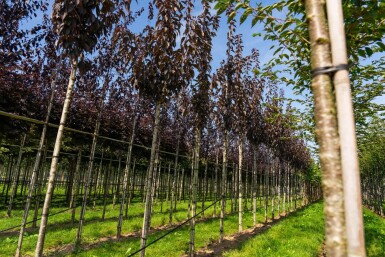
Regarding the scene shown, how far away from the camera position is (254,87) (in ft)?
53.7

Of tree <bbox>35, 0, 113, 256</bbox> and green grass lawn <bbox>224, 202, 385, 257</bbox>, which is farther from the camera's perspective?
green grass lawn <bbox>224, 202, 385, 257</bbox>

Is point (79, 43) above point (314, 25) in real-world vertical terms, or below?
above

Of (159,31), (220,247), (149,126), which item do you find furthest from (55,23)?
(149,126)

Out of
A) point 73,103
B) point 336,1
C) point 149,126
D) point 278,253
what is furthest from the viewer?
point 149,126

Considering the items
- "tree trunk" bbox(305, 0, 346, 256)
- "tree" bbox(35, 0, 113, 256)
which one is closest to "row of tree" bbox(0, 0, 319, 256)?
"tree" bbox(35, 0, 113, 256)

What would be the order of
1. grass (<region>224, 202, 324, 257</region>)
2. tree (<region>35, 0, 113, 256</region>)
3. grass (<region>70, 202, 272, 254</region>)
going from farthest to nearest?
grass (<region>70, 202, 272, 254</region>), grass (<region>224, 202, 324, 257</region>), tree (<region>35, 0, 113, 256</region>)

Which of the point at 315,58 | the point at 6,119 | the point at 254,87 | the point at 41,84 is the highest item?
the point at 254,87

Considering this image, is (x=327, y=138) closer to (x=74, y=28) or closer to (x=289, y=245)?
(x=74, y=28)

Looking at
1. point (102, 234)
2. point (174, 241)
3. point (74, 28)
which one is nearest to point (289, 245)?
point (174, 241)

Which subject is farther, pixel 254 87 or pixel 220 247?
pixel 254 87

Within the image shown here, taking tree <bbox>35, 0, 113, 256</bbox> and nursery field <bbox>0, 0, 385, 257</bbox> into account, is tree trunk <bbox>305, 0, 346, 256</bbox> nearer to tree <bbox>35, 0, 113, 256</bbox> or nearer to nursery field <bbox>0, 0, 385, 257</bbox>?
nursery field <bbox>0, 0, 385, 257</bbox>

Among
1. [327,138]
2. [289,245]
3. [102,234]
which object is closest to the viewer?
[327,138]

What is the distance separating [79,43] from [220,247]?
28.3 feet

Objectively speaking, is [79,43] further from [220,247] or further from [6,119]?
[220,247]
